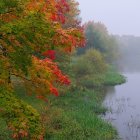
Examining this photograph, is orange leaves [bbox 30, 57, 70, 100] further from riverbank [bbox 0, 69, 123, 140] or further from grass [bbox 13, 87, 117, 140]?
grass [bbox 13, 87, 117, 140]

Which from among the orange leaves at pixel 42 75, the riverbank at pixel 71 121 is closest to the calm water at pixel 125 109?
the riverbank at pixel 71 121

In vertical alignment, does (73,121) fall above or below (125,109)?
above

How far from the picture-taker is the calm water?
23.4 metres

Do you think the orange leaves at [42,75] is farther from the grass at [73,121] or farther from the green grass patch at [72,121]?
the grass at [73,121]

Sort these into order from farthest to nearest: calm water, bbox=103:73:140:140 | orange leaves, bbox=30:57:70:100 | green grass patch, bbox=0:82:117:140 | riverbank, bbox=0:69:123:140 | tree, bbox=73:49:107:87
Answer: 1. tree, bbox=73:49:107:87
2. calm water, bbox=103:73:140:140
3. green grass patch, bbox=0:82:117:140
4. riverbank, bbox=0:69:123:140
5. orange leaves, bbox=30:57:70:100

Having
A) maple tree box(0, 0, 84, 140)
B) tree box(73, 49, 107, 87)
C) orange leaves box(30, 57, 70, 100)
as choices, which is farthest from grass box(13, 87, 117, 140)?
tree box(73, 49, 107, 87)

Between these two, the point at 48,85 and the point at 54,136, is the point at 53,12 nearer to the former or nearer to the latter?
the point at 48,85

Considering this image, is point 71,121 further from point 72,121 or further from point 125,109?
point 125,109

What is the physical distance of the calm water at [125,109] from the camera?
2343 cm

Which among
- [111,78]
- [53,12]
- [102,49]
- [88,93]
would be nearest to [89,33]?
[102,49]

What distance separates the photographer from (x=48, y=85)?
12539mm

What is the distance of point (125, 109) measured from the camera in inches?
1209

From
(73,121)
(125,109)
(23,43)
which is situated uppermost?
(23,43)

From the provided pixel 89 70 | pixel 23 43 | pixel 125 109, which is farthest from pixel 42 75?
pixel 89 70
